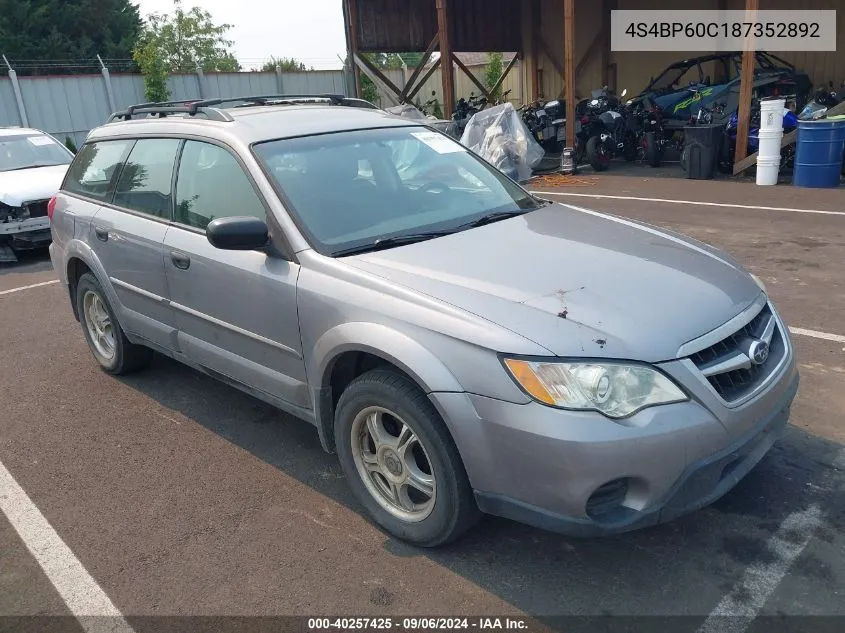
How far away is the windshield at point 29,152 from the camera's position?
10.1 meters

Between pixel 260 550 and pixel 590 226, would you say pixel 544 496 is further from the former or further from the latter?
pixel 590 226

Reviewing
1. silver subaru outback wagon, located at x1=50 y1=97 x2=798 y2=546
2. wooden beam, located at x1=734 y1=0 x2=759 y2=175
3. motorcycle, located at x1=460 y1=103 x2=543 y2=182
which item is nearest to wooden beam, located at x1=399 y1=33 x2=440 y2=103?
motorcycle, located at x1=460 y1=103 x2=543 y2=182

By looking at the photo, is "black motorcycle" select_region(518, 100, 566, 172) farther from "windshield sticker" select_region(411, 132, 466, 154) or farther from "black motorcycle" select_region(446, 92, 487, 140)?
"windshield sticker" select_region(411, 132, 466, 154)

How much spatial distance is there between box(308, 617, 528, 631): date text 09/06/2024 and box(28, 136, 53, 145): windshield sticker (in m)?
10.1

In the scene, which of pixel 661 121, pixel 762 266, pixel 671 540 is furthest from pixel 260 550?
pixel 661 121

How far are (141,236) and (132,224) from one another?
175 millimetres

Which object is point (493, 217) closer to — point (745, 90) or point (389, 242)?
point (389, 242)

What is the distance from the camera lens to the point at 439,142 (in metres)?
4.29

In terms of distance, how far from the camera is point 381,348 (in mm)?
2809

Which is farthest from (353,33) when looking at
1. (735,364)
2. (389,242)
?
(735,364)

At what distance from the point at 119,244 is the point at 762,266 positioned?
554 centimetres

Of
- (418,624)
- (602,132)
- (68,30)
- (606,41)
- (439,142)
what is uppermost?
(68,30)

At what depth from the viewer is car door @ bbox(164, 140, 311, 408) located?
3.34m

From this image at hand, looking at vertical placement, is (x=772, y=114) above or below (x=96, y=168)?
→ below
